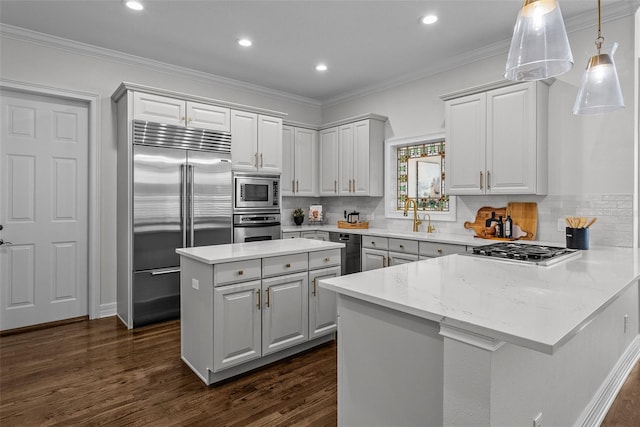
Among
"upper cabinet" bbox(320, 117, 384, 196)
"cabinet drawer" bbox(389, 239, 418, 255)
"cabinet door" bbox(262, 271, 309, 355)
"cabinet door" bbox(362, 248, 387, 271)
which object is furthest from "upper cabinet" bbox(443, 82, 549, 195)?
"cabinet door" bbox(262, 271, 309, 355)

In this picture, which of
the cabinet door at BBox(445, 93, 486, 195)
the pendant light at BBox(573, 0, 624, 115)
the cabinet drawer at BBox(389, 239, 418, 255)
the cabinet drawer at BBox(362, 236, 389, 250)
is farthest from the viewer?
the cabinet drawer at BBox(362, 236, 389, 250)

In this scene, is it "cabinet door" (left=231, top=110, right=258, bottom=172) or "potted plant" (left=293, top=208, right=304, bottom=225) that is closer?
"cabinet door" (left=231, top=110, right=258, bottom=172)

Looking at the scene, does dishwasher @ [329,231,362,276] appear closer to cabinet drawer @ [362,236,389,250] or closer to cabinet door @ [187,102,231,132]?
cabinet drawer @ [362,236,389,250]

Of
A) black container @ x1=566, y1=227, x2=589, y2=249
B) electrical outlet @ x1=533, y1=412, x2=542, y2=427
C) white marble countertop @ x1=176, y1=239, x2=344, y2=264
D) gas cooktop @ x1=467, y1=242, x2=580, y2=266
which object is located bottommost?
electrical outlet @ x1=533, y1=412, x2=542, y2=427

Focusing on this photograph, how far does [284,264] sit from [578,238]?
85.9 inches

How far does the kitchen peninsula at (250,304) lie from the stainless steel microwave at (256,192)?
1453 millimetres

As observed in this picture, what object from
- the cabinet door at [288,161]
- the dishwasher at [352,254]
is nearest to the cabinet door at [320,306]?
the dishwasher at [352,254]

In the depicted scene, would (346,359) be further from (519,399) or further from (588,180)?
(588,180)

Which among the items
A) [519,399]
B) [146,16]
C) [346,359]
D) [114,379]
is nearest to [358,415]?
[346,359]

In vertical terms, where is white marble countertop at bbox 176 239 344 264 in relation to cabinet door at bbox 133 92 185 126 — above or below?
below

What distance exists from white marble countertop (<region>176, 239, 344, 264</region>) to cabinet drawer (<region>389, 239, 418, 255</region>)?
3.39 feet

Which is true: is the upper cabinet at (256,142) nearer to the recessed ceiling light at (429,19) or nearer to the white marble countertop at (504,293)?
the recessed ceiling light at (429,19)

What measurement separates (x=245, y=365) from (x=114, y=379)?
2.95 ft

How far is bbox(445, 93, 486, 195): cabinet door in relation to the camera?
3584mm
